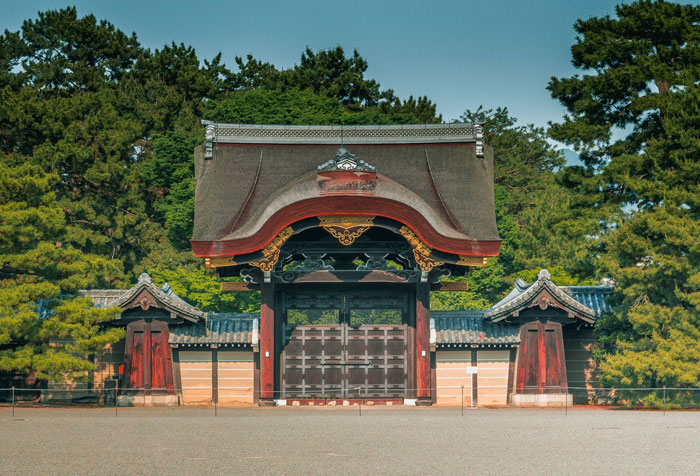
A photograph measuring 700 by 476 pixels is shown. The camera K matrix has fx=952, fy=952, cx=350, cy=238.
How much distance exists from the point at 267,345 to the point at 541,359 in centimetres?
802

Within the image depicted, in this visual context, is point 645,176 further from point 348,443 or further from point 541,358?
point 348,443

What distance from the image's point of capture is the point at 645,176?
97.4 feet

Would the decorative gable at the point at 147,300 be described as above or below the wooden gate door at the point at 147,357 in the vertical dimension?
above

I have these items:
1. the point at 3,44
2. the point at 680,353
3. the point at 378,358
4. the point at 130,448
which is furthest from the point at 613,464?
the point at 3,44

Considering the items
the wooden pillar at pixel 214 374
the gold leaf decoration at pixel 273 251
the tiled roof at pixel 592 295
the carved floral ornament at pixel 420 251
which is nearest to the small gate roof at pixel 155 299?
the wooden pillar at pixel 214 374

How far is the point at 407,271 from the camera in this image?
26.6m

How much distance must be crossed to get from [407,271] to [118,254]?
26.5 m

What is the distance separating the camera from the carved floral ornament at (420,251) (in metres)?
25.5

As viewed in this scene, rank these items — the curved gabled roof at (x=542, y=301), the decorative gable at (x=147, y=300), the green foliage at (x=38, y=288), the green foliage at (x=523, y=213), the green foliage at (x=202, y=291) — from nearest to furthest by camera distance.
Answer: the green foliage at (x=38, y=288), the curved gabled roof at (x=542, y=301), the decorative gable at (x=147, y=300), the green foliage at (x=202, y=291), the green foliage at (x=523, y=213)

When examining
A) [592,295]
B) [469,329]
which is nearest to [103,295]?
[469,329]

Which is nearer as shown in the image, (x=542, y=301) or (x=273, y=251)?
(x=273, y=251)

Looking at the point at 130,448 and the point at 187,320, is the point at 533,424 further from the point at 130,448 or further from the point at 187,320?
the point at 187,320

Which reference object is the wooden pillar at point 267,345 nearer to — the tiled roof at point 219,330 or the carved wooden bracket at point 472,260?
the tiled roof at point 219,330

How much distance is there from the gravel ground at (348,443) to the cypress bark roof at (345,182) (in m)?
5.00
